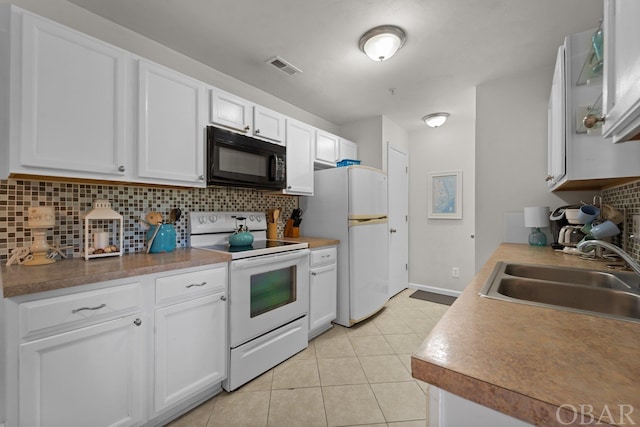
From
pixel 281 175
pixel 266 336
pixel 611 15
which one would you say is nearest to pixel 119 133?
pixel 281 175

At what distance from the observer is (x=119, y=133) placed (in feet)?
5.00

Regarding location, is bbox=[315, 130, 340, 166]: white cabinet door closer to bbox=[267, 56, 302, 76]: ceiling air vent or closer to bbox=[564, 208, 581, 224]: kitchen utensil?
bbox=[267, 56, 302, 76]: ceiling air vent

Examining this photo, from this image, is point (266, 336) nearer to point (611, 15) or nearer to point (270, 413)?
point (270, 413)

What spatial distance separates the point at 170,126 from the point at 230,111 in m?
0.49

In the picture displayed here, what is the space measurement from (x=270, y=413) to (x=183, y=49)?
2617 millimetres

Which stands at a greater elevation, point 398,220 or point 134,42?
point 134,42

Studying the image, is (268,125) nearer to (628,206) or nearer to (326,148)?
(326,148)

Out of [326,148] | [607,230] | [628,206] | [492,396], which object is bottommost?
[492,396]

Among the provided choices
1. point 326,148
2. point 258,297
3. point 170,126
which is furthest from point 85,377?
point 326,148

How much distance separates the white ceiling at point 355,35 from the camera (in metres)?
1.63

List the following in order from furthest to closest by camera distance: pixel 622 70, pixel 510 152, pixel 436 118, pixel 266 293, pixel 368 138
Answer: pixel 368 138, pixel 436 118, pixel 510 152, pixel 266 293, pixel 622 70

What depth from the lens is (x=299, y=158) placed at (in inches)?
106

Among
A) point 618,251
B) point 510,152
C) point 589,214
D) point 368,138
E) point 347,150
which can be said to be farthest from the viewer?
point 368,138

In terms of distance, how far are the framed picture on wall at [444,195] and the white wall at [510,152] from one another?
43.6 inches
